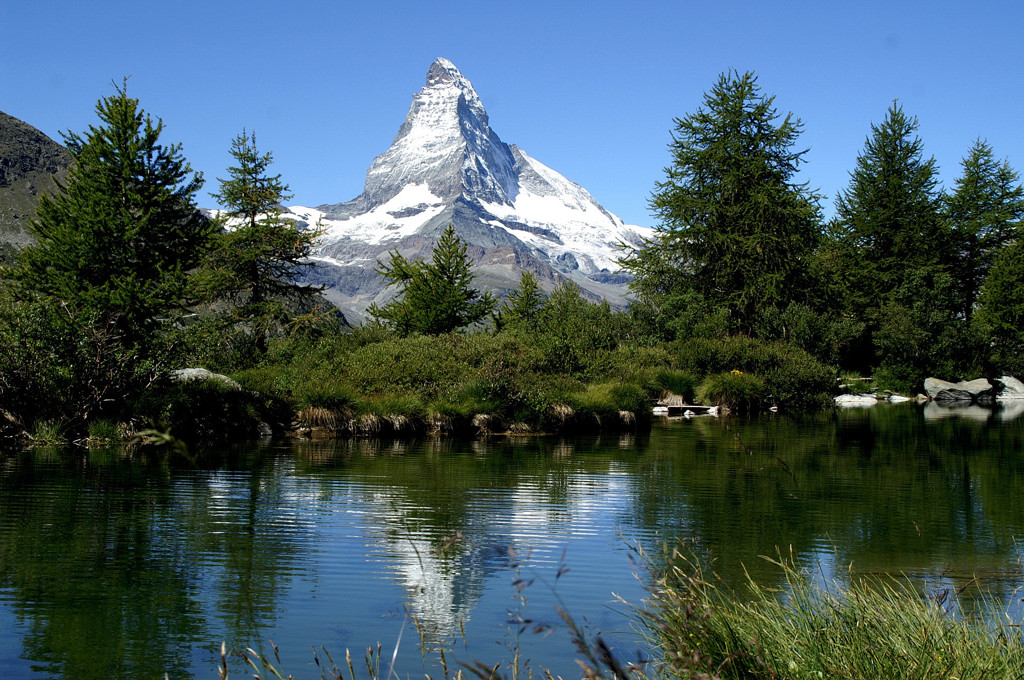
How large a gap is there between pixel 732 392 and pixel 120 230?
21.9 m

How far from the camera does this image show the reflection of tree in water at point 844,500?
8.30 meters

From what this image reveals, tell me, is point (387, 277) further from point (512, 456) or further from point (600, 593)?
point (600, 593)

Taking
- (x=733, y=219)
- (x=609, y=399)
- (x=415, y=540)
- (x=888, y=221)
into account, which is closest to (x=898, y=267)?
(x=888, y=221)

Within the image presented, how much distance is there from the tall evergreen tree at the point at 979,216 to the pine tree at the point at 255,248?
42.3 m

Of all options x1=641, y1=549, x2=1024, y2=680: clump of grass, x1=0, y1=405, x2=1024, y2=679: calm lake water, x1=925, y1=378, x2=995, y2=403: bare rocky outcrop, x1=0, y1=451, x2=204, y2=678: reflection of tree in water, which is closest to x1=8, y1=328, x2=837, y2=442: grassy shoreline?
x1=0, y1=405, x2=1024, y2=679: calm lake water

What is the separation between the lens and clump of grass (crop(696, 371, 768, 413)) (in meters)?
32.4

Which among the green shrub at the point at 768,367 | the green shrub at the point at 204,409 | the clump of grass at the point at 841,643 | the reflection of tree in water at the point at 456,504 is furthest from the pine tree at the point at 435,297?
the clump of grass at the point at 841,643

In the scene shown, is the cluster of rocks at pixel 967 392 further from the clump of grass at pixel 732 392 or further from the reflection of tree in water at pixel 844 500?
the reflection of tree in water at pixel 844 500

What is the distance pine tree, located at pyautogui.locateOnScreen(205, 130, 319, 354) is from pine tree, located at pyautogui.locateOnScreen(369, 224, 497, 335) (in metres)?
4.20

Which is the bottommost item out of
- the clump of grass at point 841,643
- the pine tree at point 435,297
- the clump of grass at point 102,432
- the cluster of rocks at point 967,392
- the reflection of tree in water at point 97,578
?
the reflection of tree in water at point 97,578

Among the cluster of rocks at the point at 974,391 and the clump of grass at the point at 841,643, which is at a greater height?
the cluster of rocks at the point at 974,391

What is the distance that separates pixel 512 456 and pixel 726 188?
104 feet

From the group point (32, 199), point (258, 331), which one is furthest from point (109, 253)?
point (32, 199)

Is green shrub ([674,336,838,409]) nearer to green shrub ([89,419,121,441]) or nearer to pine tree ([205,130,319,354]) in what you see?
pine tree ([205,130,319,354])
